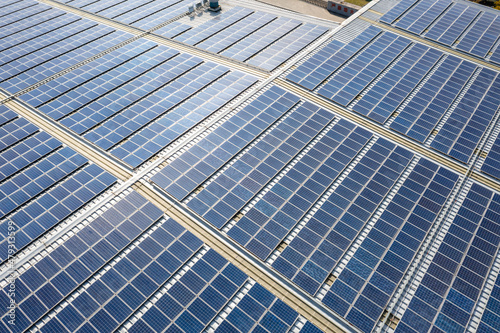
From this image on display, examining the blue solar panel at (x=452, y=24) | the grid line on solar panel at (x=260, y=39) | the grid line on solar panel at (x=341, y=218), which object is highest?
the blue solar panel at (x=452, y=24)

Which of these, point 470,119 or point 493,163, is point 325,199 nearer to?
point 493,163

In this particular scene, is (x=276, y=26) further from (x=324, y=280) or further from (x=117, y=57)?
(x=324, y=280)

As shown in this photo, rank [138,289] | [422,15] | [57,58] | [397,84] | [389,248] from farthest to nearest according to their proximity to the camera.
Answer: [422,15] → [57,58] → [397,84] → [389,248] → [138,289]

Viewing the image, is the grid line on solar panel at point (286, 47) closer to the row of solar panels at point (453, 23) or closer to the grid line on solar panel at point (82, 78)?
the row of solar panels at point (453, 23)

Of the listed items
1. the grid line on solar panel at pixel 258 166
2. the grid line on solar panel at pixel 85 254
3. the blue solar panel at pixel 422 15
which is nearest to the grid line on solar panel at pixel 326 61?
the grid line on solar panel at pixel 258 166

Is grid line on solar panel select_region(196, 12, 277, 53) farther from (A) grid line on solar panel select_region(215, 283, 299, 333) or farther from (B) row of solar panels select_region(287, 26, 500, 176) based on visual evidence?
(A) grid line on solar panel select_region(215, 283, 299, 333)

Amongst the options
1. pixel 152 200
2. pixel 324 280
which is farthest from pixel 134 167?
pixel 324 280

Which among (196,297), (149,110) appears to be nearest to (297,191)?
(196,297)

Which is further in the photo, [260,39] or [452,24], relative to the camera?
[452,24]
